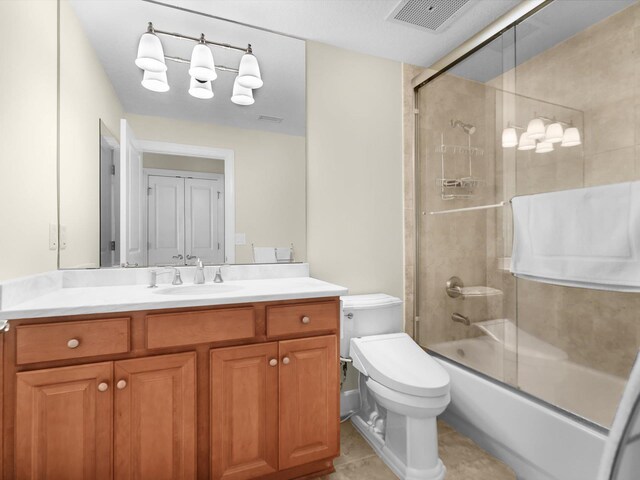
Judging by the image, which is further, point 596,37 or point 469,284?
point 469,284

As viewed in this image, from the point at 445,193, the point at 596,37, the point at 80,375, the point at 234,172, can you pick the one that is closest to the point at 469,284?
the point at 445,193

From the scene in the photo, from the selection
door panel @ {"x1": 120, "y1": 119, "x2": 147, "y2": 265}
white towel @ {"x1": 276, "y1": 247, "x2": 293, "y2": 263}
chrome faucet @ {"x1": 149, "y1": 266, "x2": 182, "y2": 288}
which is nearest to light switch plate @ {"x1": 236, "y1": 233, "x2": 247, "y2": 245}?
white towel @ {"x1": 276, "y1": 247, "x2": 293, "y2": 263}

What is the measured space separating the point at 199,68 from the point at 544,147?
1895 millimetres

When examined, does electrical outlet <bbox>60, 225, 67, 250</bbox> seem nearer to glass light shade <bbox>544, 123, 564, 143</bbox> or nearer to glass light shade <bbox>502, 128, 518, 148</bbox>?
glass light shade <bbox>502, 128, 518, 148</bbox>

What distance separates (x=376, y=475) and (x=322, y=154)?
175 cm

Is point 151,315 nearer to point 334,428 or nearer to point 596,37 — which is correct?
point 334,428

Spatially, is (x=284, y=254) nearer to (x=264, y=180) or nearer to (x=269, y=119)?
(x=264, y=180)

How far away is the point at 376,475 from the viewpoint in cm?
159

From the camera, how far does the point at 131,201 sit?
1.70m

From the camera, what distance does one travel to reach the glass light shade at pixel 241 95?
6.14ft

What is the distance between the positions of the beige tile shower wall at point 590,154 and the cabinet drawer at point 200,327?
4.95 feet

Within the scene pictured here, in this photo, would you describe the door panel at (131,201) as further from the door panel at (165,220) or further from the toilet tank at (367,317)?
the toilet tank at (367,317)

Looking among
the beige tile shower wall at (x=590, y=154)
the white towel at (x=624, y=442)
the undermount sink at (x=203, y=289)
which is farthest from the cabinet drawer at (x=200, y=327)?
the beige tile shower wall at (x=590, y=154)

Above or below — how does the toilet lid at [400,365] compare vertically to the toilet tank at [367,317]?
below
